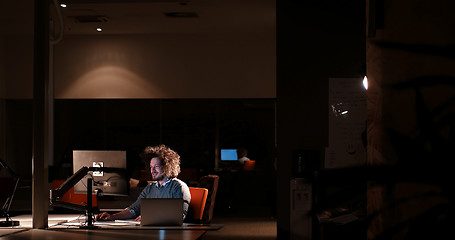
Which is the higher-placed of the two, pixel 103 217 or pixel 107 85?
pixel 107 85

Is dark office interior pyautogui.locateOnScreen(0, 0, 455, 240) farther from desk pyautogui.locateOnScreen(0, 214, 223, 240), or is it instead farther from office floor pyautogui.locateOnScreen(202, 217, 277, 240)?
desk pyautogui.locateOnScreen(0, 214, 223, 240)

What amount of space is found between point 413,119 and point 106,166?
3687mm

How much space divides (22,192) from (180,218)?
689 cm

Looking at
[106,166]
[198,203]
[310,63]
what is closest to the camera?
[310,63]

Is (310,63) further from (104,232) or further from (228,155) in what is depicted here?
(228,155)

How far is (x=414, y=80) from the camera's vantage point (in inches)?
69.2

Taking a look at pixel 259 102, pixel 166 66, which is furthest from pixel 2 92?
pixel 259 102

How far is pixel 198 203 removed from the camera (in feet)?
17.0

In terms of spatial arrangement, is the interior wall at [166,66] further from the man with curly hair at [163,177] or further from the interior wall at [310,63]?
the interior wall at [310,63]

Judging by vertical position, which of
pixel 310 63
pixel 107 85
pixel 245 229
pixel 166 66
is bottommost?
pixel 245 229

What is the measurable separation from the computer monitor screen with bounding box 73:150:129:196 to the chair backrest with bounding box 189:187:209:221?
65cm

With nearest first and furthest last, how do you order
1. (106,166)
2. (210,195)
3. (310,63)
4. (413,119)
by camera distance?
(413,119)
(310,63)
(106,166)
(210,195)

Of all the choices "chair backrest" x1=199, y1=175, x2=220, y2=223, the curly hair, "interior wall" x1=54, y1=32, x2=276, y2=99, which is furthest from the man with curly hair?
"interior wall" x1=54, y1=32, x2=276, y2=99

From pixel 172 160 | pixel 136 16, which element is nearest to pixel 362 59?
pixel 172 160
